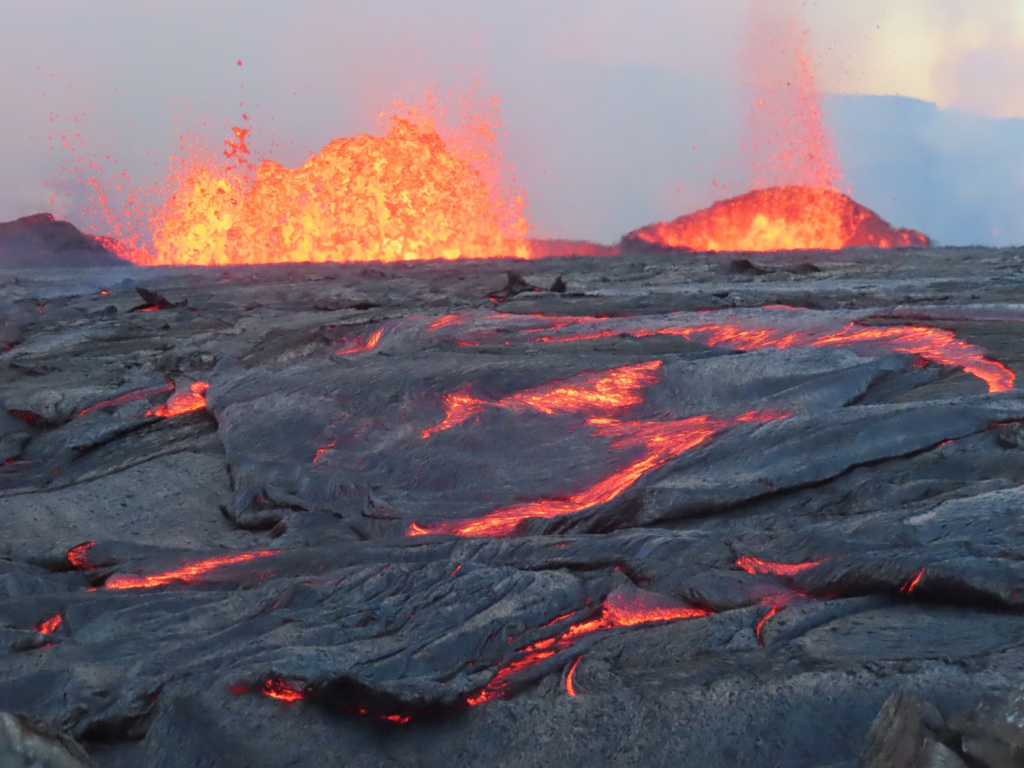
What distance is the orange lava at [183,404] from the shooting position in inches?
273

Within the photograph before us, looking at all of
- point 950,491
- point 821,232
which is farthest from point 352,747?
point 821,232

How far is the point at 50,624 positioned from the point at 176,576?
58 centimetres

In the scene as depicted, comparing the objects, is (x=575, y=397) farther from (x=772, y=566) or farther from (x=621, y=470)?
(x=772, y=566)

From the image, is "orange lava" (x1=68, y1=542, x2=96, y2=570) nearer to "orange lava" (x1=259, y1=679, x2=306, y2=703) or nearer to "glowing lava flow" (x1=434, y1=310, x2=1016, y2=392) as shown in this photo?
"orange lava" (x1=259, y1=679, x2=306, y2=703)

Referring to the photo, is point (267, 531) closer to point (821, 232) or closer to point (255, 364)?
point (255, 364)

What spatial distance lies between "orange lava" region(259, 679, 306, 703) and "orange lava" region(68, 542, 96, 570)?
2.13m

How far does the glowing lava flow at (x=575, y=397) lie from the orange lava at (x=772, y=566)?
215 centimetres

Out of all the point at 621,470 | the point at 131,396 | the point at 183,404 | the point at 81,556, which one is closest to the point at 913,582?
the point at 621,470

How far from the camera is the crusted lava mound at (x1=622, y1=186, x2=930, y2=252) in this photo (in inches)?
1492

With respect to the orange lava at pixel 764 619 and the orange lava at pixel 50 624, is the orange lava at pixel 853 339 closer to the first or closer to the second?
the orange lava at pixel 764 619

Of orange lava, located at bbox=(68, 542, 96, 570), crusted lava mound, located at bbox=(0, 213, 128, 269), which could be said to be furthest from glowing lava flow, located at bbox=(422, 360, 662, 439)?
crusted lava mound, located at bbox=(0, 213, 128, 269)

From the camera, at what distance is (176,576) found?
416cm

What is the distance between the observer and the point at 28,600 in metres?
3.80

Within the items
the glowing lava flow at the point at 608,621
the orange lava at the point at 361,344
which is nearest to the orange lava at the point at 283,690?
the glowing lava flow at the point at 608,621
